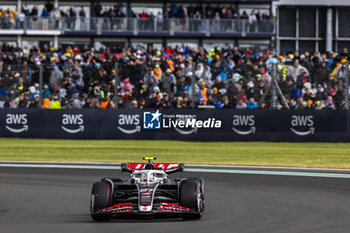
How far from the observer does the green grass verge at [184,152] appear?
19.1m

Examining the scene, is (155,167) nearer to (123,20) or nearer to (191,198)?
(191,198)

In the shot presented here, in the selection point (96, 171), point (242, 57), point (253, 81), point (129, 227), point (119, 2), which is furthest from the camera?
point (119, 2)

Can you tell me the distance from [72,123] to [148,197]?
16.3 meters

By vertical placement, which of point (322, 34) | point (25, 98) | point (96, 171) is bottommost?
point (96, 171)

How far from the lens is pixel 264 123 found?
24.1 meters

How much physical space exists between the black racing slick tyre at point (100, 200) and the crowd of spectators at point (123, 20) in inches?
1284

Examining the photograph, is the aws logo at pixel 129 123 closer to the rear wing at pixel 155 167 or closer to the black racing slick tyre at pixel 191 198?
the rear wing at pixel 155 167

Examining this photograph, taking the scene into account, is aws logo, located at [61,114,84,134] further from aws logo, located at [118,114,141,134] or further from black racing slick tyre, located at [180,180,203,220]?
black racing slick tyre, located at [180,180,203,220]

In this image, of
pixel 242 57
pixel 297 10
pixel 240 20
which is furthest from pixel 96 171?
pixel 297 10

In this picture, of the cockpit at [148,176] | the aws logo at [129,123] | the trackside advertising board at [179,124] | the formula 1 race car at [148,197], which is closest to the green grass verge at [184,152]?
the trackside advertising board at [179,124]

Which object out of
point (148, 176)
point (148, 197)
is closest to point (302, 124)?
point (148, 176)

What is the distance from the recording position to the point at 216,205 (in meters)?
10.7

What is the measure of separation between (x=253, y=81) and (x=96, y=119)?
17.8 feet

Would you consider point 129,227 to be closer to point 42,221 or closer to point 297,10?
point 42,221
